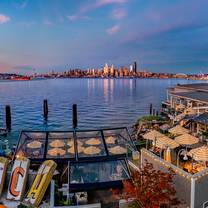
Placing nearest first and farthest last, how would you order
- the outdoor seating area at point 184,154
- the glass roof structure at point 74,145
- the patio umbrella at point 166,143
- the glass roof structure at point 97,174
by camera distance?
1. the glass roof structure at point 97,174
2. the outdoor seating area at point 184,154
3. the patio umbrella at point 166,143
4. the glass roof structure at point 74,145

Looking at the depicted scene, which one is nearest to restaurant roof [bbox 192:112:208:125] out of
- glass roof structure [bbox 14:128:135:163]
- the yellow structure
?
glass roof structure [bbox 14:128:135:163]

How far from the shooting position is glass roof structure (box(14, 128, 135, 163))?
17.5m

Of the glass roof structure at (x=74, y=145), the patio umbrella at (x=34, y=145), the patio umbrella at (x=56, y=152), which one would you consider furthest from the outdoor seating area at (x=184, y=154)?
the patio umbrella at (x=34, y=145)

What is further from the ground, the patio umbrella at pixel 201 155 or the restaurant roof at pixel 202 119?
the patio umbrella at pixel 201 155

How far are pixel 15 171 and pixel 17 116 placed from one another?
48.9m

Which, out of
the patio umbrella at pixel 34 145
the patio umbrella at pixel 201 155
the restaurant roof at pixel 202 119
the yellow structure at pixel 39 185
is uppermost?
the patio umbrella at pixel 201 155

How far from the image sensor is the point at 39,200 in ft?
41.7

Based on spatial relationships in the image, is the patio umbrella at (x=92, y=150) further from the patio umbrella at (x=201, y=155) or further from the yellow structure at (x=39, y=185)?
the patio umbrella at (x=201, y=155)

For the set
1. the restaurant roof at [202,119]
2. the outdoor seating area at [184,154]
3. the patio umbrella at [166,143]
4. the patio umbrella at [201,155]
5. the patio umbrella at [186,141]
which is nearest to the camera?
the patio umbrella at [201,155]

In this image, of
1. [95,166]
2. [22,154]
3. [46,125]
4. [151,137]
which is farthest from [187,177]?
[46,125]

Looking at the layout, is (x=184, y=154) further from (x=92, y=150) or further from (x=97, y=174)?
(x=92, y=150)

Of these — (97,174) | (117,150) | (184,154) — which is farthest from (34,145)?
(184,154)

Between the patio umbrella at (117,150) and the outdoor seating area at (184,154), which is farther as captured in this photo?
the patio umbrella at (117,150)

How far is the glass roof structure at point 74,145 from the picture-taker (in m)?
17.5
